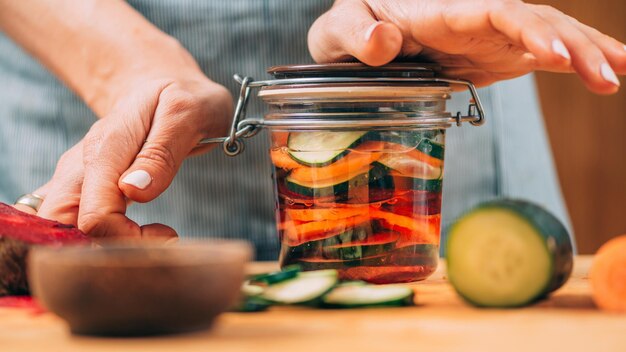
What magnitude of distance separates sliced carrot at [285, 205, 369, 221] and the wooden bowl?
0.86ft

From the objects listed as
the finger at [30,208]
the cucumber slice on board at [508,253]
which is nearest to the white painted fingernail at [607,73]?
the cucumber slice on board at [508,253]

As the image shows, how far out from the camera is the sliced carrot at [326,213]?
3.30 feet

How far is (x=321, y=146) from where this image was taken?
1.02m

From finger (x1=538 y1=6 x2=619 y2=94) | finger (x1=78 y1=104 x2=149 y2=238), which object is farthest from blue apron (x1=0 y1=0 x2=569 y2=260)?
finger (x1=538 y1=6 x2=619 y2=94)

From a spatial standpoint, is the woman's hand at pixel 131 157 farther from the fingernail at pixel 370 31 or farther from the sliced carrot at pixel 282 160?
the fingernail at pixel 370 31

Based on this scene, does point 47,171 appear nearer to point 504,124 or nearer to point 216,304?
point 504,124

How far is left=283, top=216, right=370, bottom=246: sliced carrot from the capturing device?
1.01m

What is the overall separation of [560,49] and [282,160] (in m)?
0.33

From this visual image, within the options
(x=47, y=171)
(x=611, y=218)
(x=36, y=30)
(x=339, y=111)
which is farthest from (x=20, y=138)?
(x=611, y=218)

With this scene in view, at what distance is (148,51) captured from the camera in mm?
1388

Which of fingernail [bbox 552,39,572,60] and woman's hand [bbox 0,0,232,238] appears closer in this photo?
fingernail [bbox 552,39,572,60]

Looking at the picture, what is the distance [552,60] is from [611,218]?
2581mm

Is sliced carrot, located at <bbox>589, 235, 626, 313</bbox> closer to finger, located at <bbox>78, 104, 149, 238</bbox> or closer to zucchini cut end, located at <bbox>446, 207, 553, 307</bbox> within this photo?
zucchini cut end, located at <bbox>446, 207, 553, 307</bbox>

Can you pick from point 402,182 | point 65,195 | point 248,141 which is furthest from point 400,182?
point 248,141
